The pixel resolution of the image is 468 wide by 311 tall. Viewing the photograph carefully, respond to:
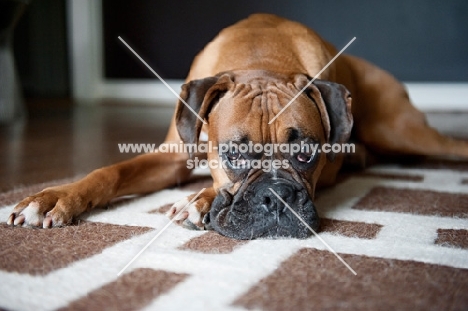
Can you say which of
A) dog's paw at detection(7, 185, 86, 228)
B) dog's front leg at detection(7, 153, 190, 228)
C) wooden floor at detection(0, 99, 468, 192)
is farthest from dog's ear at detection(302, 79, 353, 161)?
wooden floor at detection(0, 99, 468, 192)

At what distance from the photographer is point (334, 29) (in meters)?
5.55

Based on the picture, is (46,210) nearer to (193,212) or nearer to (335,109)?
(193,212)

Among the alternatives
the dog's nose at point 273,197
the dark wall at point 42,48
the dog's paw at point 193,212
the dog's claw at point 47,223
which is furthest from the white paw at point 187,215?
the dark wall at point 42,48

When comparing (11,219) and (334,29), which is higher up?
(334,29)

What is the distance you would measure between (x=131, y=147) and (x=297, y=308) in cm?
232

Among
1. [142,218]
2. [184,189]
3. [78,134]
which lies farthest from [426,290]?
[78,134]

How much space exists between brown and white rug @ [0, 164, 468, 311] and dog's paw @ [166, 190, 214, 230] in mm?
35

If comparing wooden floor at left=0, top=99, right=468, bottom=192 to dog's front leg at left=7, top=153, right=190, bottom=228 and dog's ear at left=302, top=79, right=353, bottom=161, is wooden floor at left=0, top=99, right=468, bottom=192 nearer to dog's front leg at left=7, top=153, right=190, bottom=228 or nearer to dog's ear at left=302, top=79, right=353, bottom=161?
dog's front leg at left=7, top=153, right=190, bottom=228

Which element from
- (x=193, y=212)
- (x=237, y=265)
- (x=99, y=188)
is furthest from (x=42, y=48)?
(x=237, y=265)

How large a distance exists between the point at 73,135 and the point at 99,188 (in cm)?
207

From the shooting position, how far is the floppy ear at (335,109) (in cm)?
174

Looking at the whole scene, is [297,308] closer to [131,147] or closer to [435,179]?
[435,179]

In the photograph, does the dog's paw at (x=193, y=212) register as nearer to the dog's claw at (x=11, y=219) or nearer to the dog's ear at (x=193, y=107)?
the dog's ear at (x=193, y=107)

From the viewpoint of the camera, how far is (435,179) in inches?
93.2
